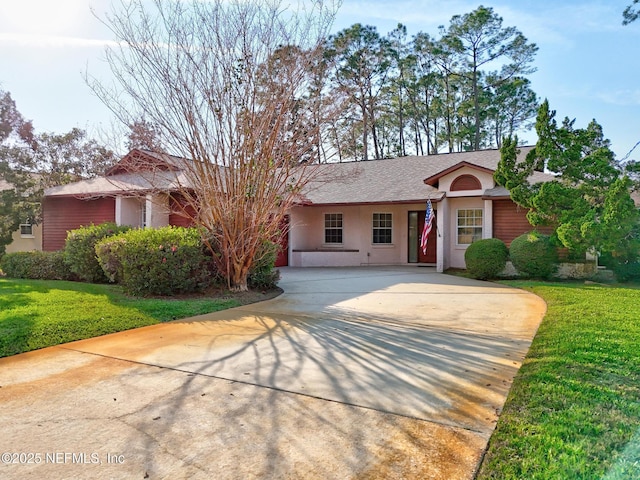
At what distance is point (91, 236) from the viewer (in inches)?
424

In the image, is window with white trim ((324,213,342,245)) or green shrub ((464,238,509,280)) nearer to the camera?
green shrub ((464,238,509,280))

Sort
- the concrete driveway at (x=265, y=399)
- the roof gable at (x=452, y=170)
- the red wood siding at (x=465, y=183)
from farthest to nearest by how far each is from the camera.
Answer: the red wood siding at (x=465, y=183)
the roof gable at (x=452, y=170)
the concrete driveway at (x=265, y=399)

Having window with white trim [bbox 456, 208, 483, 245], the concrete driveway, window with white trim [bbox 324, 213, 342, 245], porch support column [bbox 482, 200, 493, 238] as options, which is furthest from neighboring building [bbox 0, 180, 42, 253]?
porch support column [bbox 482, 200, 493, 238]

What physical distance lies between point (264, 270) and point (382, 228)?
905 cm

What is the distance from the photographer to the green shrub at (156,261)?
858 centimetres

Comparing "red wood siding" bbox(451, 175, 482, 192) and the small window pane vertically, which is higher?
"red wood siding" bbox(451, 175, 482, 192)

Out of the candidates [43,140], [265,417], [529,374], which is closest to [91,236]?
[265,417]

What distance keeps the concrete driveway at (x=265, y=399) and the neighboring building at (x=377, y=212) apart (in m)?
8.86

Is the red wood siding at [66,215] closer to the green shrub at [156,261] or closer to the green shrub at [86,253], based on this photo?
the green shrub at [86,253]

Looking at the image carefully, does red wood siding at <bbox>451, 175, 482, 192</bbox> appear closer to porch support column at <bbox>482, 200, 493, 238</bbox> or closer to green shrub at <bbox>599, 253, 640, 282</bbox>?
porch support column at <bbox>482, 200, 493, 238</bbox>

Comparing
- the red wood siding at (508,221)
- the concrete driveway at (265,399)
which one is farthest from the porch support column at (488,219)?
the concrete driveway at (265,399)

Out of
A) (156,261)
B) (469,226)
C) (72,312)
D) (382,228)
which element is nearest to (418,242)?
(382,228)

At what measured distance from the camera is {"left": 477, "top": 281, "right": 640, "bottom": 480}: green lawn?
2.62m

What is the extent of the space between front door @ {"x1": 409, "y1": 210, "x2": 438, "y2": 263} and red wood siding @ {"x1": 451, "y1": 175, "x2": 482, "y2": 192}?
2.68m
